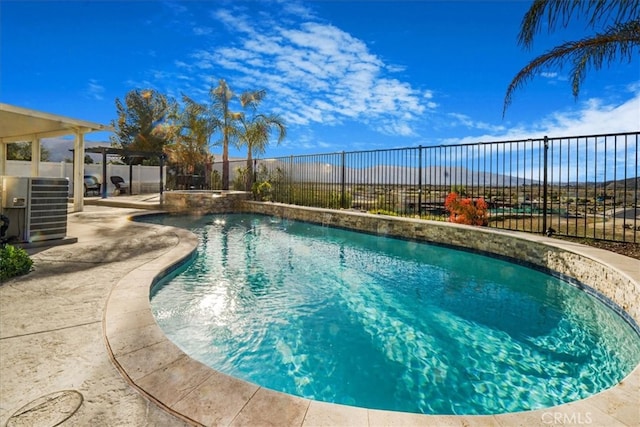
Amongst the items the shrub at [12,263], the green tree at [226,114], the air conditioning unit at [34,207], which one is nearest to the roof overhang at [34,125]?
the air conditioning unit at [34,207]

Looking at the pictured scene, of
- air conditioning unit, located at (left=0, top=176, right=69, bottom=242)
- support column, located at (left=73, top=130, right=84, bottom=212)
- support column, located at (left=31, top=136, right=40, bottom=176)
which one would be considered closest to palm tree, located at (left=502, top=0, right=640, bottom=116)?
air conditioning unit, located at (left=0, top=176, right=69, bottom=242)

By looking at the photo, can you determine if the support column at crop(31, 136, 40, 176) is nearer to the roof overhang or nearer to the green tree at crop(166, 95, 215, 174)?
the roof overhang

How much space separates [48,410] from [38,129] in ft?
33.4

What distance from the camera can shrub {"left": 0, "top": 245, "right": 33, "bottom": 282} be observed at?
3439 millimetres

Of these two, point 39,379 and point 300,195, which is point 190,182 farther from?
point 39,379

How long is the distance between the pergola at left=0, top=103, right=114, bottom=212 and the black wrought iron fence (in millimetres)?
6239

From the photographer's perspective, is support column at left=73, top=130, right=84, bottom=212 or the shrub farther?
support column at left=73, top=130, right=84, bottom=212

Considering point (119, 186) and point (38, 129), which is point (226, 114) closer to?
point (119, 186)

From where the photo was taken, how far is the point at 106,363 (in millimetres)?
1921

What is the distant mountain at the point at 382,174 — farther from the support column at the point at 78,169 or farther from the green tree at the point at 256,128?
the support column at the point at 78,169

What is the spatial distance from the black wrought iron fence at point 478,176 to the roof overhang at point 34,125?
21.3ft

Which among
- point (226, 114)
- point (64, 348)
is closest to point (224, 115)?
point (226, 114)

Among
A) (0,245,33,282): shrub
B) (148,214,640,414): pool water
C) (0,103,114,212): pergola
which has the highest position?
(0,103,114,212): pergola

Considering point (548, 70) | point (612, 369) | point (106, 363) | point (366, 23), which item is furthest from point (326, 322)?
point (366, 23)
